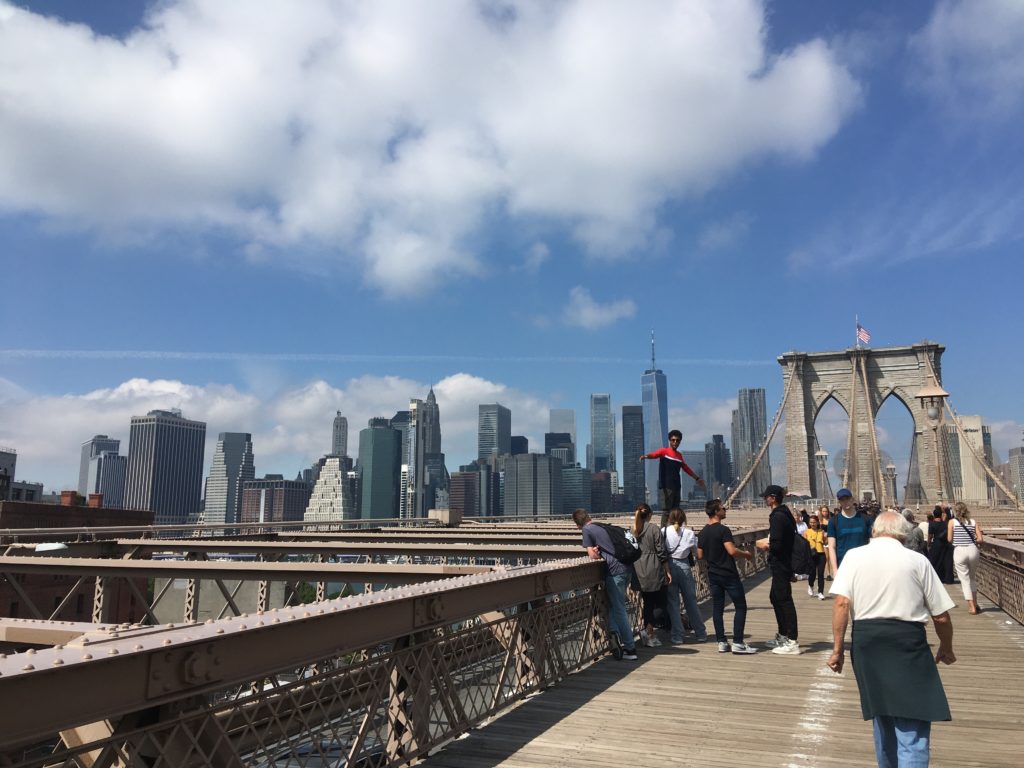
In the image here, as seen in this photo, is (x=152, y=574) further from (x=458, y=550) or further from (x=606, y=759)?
(x=606, y=759)

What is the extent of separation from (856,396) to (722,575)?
82.6 m

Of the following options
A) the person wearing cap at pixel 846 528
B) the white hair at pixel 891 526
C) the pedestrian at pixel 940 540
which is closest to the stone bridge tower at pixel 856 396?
the pedestrian at pixel 940 540

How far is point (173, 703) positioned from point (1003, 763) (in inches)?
194

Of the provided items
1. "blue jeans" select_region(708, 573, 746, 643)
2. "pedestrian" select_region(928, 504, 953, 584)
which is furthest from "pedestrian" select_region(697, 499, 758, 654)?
"pedestrian" select_region(928, 504, 953, 584)

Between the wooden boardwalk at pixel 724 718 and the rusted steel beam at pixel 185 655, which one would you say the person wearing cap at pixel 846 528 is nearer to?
the wooden boardwalk at pixel 724 718

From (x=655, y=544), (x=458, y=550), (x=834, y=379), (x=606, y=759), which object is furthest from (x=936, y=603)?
(x=834, y=379)

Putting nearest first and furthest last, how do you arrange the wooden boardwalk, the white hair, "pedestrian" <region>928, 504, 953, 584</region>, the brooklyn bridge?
the brooklyn bridge < the white hair < the wooden boardwalk < "pedestrian" <region>928, 504, 953, 584</region>

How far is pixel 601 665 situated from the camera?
7797 millimetres

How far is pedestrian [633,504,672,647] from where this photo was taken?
29.3 ft

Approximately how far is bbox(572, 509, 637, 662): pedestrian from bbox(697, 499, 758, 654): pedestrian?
1.03 meters

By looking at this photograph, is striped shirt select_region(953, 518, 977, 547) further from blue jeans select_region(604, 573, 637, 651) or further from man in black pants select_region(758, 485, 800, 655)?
blue jeans select_region(604, 573, 637, 651)

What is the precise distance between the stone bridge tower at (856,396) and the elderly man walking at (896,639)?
81099 millimetres

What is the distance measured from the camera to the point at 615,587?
8.21 m

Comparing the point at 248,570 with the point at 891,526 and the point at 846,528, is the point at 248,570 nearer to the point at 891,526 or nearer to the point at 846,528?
the point at 891,526
